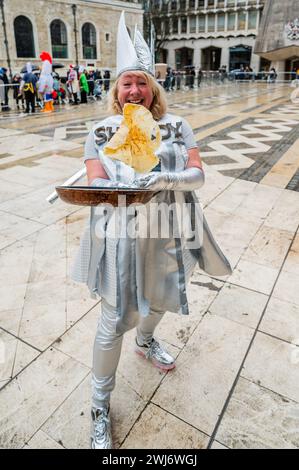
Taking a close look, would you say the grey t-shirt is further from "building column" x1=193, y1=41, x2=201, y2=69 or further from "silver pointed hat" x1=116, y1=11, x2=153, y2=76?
"building column" x1=193, y1=41, x2=201, y2=69

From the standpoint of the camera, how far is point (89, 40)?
34.0 meters

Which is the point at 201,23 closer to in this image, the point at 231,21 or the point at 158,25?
the point at 231,21

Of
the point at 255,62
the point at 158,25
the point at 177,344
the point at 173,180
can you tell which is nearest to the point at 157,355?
the point at 177,344

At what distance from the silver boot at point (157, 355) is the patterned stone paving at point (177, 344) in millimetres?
48

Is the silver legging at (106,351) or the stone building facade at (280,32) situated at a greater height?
the stone building facade at (280,32)

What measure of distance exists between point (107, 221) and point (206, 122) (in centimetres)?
908

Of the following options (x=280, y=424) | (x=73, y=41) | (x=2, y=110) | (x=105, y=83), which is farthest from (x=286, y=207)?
(x=73, y=41)

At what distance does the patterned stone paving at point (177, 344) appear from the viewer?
1.60 meters

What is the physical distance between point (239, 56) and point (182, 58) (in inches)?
364

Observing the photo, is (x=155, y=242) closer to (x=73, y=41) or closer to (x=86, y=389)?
(x=86, y=389)

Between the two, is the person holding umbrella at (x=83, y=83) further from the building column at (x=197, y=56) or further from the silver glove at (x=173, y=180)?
the building column at (x=197, y=56)

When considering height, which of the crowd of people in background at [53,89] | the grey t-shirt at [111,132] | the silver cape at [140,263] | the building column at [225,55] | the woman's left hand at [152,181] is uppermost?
the building column at [225,55]

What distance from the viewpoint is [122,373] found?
1911 mm

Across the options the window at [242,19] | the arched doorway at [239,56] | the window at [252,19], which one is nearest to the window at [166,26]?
the arched doorway at [239,56]
